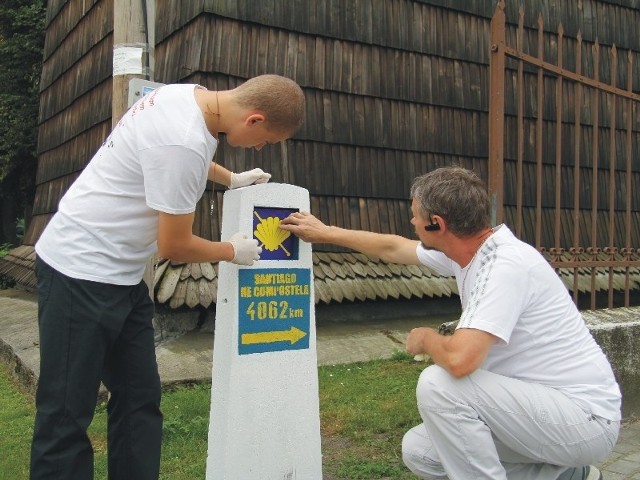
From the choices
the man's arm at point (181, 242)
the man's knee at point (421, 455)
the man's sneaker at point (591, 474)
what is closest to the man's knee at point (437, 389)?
the man's knee at point (421, 455)

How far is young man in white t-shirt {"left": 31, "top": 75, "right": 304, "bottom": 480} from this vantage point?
229 centimetres

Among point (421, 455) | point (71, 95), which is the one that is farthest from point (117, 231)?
point (71, 95)

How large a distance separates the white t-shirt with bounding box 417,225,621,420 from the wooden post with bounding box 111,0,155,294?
236 cm

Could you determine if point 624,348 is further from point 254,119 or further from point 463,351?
point 254,119

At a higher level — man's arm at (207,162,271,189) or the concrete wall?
man's arm at (207,162,271,189)

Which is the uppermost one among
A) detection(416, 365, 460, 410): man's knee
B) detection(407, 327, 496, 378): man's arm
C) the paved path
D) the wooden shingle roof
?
the wooden shingle roof

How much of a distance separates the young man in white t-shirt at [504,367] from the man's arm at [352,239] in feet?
1.79

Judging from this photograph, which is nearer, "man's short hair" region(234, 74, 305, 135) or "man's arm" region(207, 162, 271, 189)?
"man's short hair" region(234, 74, 305, 135)

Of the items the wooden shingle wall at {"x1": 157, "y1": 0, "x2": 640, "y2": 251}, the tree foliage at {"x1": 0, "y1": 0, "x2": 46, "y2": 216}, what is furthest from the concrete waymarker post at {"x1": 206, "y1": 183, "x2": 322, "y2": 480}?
the tree foliage at {"x1": 0, "y1": 0, "x2": 46, "y2": 216}

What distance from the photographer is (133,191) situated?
241 cm

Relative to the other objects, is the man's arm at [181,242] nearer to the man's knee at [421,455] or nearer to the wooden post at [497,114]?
the man's knee at [421,455]

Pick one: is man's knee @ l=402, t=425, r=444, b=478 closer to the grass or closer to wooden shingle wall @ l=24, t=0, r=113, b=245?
the grass

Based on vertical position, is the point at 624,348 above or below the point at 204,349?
above

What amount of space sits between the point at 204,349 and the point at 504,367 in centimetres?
375
